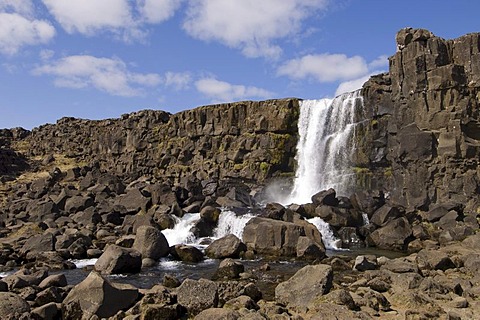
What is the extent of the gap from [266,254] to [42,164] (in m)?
71.6

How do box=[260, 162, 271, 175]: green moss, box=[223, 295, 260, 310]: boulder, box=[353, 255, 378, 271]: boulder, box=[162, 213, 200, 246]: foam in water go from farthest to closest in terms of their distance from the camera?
box=[260, 162, 271, 175]: green moss → box=[162, 213, 200, 246]: foam in water → box=[353, 255, 378, 271]: boulder → box=[223, 295, 260, 310]: boulder

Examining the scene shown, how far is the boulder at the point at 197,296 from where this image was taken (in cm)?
1416

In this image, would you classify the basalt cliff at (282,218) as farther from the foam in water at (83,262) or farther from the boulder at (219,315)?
the foam in water at (83,262)

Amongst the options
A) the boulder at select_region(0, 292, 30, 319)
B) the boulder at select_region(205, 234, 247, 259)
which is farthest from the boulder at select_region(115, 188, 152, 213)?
the boulder at select_region(0, 292, 30, 319)

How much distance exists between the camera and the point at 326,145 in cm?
4862

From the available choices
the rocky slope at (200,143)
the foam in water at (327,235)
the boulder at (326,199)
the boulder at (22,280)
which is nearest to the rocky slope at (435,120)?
the boulder at (326,199)

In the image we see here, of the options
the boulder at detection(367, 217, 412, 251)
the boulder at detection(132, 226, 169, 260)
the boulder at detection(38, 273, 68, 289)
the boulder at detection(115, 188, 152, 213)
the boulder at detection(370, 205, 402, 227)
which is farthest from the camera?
the boulder at detection(115, 188, 152, 213)

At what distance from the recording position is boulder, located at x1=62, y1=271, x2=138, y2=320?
13977 millimetres

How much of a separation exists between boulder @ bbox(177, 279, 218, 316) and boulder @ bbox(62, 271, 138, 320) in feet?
6.32

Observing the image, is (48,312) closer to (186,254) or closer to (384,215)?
(186,254)

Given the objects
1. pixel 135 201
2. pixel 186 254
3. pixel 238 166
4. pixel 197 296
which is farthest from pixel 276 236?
pixel 238 166

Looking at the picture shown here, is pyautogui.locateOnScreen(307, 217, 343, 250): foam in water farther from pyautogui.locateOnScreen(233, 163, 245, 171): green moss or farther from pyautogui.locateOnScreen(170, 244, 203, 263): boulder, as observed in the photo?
pyautogui.locateOnScreen(233, 163, 245, 171): green moss

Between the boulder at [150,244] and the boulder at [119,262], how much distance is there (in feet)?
6.86

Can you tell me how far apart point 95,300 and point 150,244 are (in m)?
11.9
